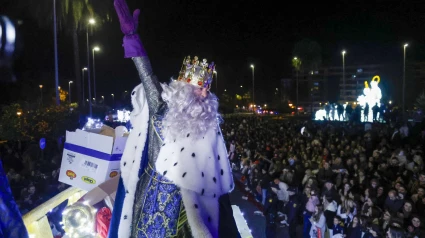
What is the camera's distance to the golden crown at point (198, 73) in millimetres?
3623

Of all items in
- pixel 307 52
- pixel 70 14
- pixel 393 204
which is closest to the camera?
pixel 393 204

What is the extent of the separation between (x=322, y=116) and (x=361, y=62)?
2745 inches

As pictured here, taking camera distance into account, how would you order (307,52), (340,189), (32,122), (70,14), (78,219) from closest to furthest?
(78,219)
(340,189)
(32,122)
(70,14)
(307,52)

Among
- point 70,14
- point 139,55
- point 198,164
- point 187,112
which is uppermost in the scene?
point 70,14

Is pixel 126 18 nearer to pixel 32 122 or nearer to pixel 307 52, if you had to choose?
pixel 32 122

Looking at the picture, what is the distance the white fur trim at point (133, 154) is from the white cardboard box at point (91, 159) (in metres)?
0.61

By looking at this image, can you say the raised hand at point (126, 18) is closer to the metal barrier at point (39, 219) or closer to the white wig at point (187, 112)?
the white wig at point (187, 112)

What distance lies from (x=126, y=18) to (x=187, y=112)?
3.12 ft

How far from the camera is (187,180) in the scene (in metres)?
3.14

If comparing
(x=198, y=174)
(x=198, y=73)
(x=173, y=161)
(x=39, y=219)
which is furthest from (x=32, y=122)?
(x=198, y=174)

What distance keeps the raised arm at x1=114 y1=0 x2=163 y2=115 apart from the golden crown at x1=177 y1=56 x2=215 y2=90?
0.24 meters

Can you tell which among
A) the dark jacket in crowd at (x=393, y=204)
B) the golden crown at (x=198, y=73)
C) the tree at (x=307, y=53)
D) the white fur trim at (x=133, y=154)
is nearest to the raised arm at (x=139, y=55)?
the white fur trim at (x=133, y=154)

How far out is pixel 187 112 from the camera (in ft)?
11.2

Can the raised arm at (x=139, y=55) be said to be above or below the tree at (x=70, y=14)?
below
